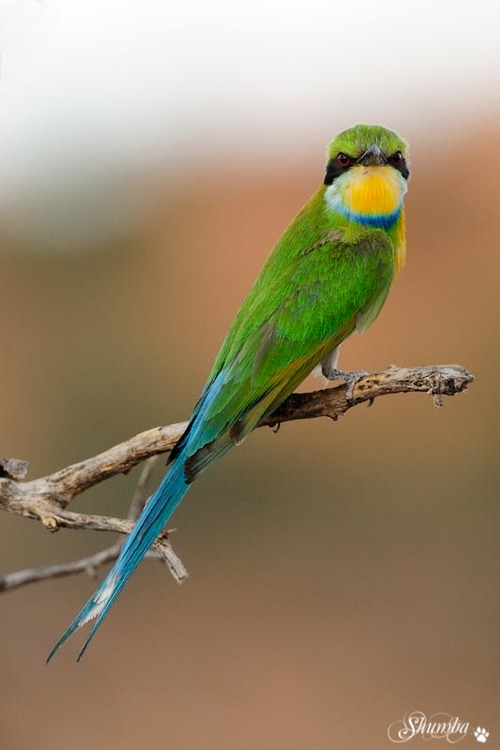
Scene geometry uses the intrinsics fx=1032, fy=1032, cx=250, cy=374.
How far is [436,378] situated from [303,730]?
462 centimetres

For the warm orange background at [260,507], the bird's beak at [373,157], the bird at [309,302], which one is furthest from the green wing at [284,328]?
the warm orange background at [260,507]

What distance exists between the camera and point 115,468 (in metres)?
2.22

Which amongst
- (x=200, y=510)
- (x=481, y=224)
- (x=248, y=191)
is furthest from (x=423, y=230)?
(x=200, y=510)

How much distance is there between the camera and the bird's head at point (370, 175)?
8.51ft

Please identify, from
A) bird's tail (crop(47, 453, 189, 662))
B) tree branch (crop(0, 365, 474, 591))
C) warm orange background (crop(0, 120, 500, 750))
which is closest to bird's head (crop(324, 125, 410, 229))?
tree branch (crop(0, 365, 474, 591))

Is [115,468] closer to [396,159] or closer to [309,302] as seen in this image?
[309,302]

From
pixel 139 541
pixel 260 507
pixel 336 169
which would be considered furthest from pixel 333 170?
pixel 260 507

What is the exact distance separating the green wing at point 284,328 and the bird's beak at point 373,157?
169mm

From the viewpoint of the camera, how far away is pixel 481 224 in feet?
26.1

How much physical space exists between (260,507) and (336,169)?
519 cm

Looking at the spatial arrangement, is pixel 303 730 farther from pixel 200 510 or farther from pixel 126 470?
pixel 126 470

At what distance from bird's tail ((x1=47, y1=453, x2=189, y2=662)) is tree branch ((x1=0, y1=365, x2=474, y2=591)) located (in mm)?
40

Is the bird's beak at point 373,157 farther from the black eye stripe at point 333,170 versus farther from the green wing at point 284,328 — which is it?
the green wing at point 284,328

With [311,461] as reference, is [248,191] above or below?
above
